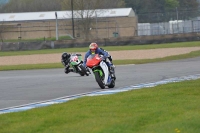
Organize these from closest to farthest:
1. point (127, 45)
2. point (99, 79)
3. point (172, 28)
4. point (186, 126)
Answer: point (186, 126)
point (99, 79)
point (127, 45)
point (172, 28)

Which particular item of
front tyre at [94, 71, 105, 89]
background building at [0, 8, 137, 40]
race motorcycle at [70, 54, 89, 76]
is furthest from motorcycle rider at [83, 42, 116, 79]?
background building at [0, 8, 137, 40]

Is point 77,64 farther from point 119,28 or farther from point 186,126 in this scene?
point 119,28

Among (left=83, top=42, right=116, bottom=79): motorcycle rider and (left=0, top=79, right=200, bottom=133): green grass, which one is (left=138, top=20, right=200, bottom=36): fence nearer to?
(left=83, top=42, right=116, bottom=79): motorcycle rider

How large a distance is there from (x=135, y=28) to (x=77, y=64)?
159ft

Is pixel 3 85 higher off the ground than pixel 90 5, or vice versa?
pixel 90 5

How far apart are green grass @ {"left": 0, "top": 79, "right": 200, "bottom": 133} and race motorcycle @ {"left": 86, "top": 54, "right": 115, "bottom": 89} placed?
3.85 m

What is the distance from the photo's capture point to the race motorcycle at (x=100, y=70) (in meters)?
17.5

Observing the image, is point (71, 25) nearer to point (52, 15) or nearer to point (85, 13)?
point (85, 13)

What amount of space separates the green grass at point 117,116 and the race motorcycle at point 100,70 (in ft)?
12.6

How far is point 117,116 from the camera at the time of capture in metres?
10.4

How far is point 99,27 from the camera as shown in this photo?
7262 centimetres

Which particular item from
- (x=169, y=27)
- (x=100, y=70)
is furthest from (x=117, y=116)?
(x=169, y=27)

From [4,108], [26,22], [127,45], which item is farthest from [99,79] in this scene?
[26,22]

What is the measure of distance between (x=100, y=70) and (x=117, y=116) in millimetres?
7494
